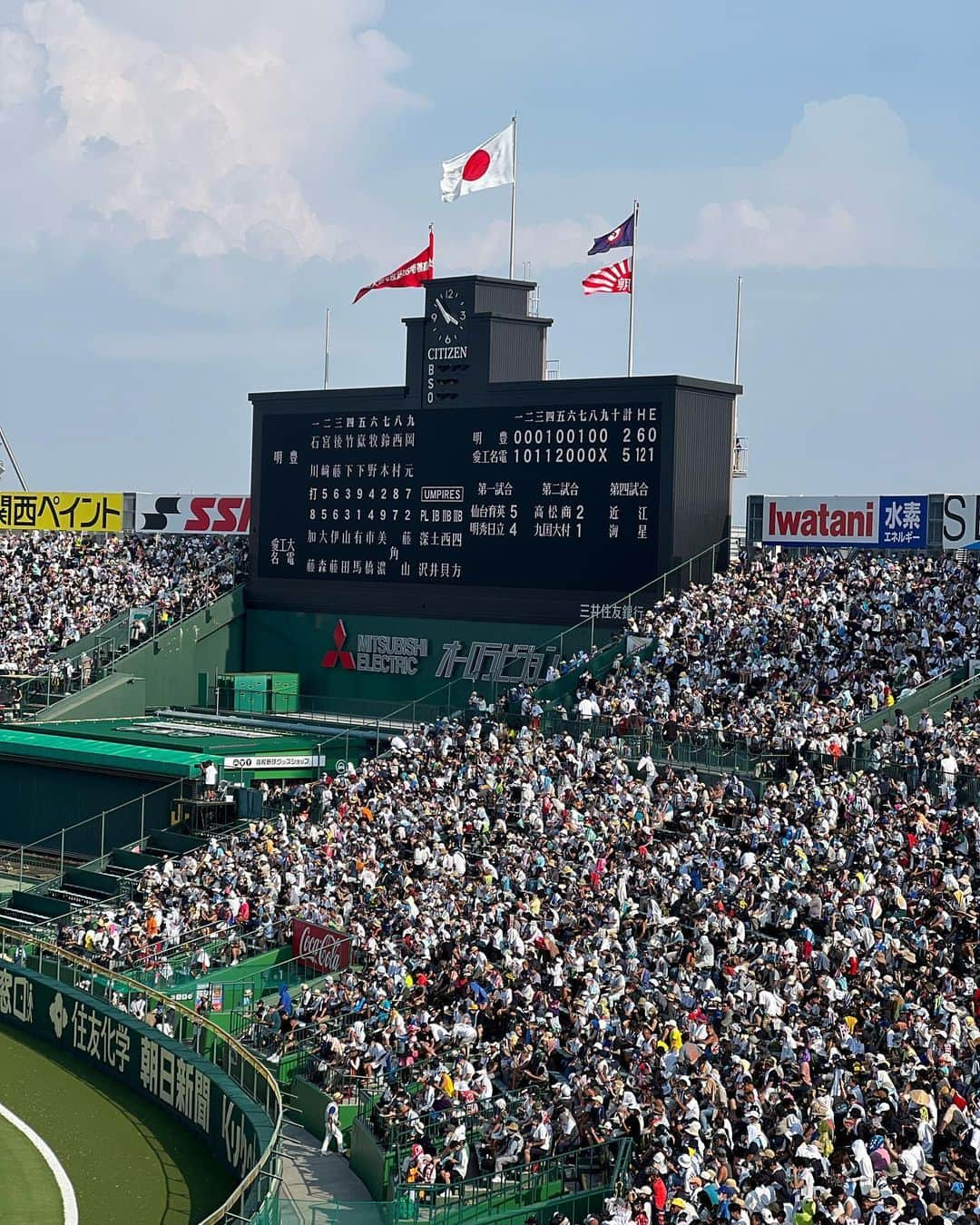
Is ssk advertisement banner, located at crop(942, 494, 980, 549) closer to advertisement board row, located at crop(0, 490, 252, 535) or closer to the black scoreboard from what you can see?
the black scoreboard

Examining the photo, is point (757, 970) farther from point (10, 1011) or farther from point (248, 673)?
point (248, 673)

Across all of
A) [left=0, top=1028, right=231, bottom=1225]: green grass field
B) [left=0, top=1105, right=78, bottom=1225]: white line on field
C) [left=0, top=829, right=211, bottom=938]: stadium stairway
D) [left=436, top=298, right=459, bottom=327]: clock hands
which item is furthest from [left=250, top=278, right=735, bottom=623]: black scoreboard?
[left=0, top=1105, right=78, bottom=1225]: white line on field

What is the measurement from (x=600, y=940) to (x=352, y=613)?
62.6 feet

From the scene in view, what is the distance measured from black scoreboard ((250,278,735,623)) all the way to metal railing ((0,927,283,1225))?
13.1m

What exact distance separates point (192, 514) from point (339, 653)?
30.0ft

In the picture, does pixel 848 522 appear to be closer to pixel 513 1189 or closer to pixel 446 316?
pixel 446 316

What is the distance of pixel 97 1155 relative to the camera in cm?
2281

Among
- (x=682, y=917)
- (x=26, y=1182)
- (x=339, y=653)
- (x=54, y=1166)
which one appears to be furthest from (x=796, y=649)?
(x=26, y=1182)

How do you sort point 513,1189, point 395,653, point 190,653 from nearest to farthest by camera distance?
point 513,1189, point 395,653, point 190,653

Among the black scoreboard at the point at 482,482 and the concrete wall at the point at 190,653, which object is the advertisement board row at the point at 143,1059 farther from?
the concrete wall at the point at 190,653

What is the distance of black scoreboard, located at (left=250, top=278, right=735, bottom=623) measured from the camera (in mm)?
36250

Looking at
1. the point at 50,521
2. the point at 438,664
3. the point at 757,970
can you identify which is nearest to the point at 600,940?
the point at 757,970

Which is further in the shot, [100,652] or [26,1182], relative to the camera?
[100,652]

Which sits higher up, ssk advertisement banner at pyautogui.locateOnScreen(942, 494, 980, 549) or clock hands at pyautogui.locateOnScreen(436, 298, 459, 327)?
clock hands at pyautogui.locateOnScreen(436, 298, 459, 327)
